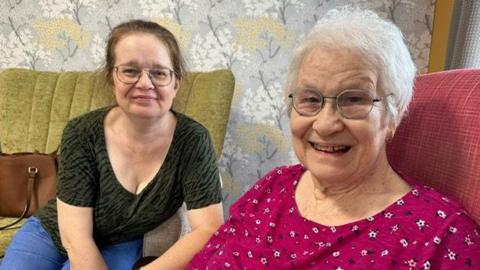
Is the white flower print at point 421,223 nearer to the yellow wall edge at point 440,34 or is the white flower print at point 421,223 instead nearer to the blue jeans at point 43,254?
the blue jeans at point 43,254

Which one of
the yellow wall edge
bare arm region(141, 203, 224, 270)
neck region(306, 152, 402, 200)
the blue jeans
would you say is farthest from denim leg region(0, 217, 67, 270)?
the yellow wall edge

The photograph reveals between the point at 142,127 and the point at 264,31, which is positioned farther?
the point at 264,31

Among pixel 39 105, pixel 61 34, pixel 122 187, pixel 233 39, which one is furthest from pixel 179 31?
pixel 122 187

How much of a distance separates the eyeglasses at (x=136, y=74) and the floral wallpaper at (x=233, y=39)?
104cm

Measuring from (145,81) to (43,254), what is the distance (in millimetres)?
661

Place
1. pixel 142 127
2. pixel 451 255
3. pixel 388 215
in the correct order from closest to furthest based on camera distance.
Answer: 1. pixel 451 255
2. pixel 388 215
3. pixel 142 127

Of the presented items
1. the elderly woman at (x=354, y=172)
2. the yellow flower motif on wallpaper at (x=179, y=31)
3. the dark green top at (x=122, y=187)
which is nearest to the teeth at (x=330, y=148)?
the elderly woman at (x=354, y=172)

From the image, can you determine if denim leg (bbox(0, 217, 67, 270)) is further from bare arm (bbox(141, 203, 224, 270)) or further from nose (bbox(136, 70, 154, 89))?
nose (bbox(136, 70, 154, 89))

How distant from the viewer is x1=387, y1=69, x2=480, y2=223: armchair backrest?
848mm

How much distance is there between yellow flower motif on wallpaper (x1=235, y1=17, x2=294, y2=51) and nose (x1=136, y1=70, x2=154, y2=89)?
3.61 ft

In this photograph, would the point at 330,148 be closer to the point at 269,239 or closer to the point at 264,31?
the point at 269,239

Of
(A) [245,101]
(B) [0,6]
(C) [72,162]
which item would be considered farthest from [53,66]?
(C) [72,162]

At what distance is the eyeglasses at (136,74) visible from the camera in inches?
51.4

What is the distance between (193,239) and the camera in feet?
4.18
